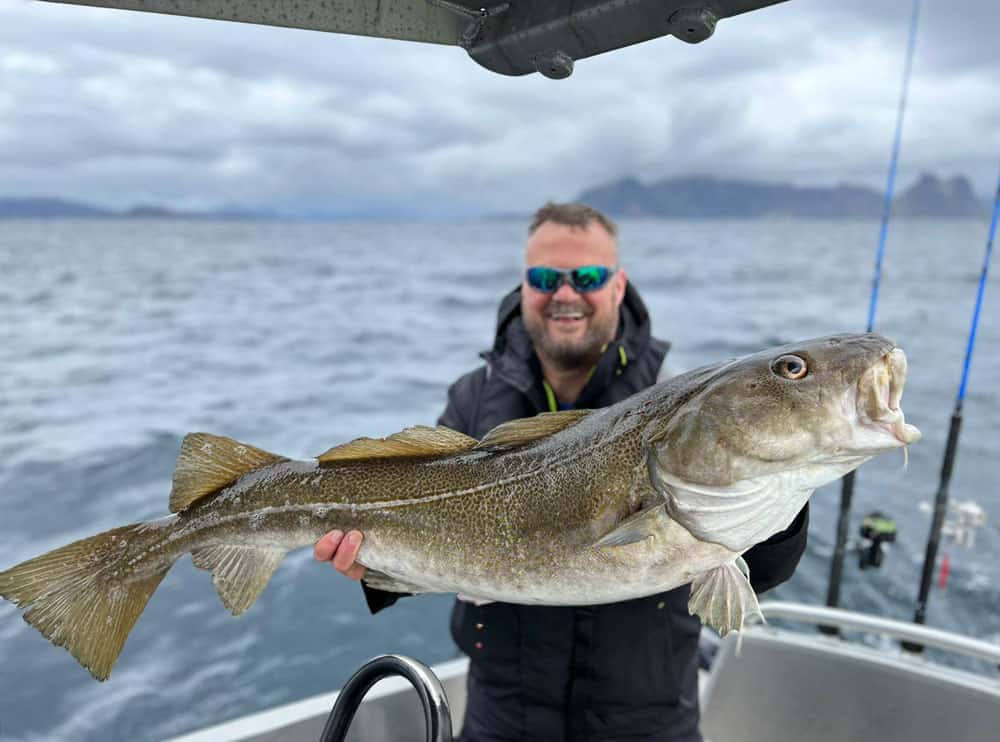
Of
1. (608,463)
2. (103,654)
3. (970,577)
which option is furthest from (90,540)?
(970,577)

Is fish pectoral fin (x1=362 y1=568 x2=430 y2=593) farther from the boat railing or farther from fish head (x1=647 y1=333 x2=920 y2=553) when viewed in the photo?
the boat railing

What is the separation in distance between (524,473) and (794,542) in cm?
96

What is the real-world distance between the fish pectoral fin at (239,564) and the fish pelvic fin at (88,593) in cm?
15

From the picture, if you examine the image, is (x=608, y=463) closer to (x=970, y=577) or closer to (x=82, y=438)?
(x=970, y=577)

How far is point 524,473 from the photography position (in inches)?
89.2

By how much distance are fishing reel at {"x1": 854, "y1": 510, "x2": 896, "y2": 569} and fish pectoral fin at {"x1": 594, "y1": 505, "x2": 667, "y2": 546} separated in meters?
3.93

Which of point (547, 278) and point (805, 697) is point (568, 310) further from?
point (805, 697)

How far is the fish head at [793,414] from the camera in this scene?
1.72 meters

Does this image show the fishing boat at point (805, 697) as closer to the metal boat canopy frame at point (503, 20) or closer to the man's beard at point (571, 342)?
Result: the man's beard at point (571, 342)

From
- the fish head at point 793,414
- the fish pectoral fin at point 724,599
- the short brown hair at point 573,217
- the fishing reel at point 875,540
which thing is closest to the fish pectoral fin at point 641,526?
the fish head at point 793,414

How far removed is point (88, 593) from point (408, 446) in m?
1.21

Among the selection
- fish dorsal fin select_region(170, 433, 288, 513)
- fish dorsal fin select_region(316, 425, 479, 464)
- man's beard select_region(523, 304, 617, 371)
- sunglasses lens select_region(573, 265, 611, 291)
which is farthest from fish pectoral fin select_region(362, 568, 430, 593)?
sunglasses lens select_region(573, 265, 611, 291)

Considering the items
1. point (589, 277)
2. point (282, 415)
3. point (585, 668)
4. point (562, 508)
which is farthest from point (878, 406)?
point (282, 415)

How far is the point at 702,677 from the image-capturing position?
174 inches
